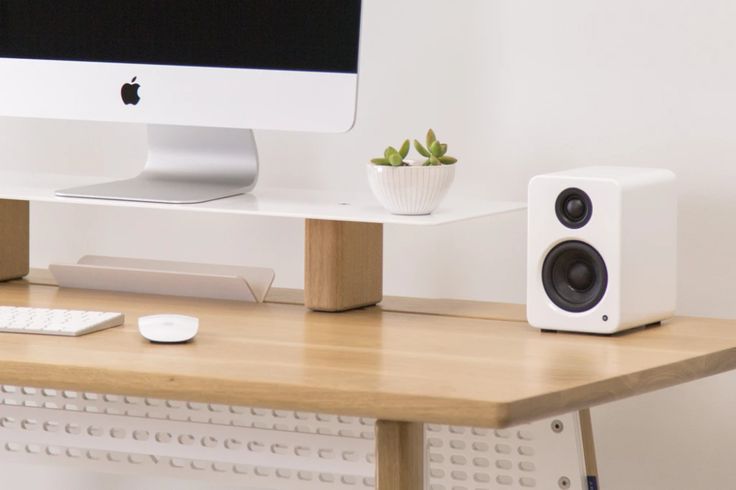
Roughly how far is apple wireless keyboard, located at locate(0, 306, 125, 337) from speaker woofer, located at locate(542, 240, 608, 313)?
504 mm

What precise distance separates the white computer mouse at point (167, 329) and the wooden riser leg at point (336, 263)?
28 cm

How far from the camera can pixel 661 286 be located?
1.63 metres

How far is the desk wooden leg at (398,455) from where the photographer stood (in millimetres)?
1241

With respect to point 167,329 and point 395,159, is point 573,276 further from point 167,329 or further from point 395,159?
point 167,329

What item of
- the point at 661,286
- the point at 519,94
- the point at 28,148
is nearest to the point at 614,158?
the point at 519,94

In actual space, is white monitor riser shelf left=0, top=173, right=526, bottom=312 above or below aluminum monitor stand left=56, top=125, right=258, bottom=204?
below

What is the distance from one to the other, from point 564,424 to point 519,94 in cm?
53

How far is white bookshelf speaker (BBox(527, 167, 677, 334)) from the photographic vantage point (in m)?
1.54

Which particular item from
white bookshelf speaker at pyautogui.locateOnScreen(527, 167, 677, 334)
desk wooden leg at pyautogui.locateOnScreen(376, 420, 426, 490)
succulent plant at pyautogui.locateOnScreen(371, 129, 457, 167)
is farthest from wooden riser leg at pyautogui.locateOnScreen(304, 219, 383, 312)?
desk wooden leg at pyautogui.locateOnScreen(376, 420, 426, 490)

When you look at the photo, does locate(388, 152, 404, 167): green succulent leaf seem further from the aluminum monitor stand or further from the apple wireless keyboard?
the apple wireless keyboard

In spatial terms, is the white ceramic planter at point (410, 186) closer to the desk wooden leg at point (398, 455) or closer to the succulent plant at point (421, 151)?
the succulent plant at point (421, 151)

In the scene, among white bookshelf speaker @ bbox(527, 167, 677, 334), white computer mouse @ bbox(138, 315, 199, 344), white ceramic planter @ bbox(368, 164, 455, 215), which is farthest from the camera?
white ceramic planter @ bbox(368, 164, 455, 215)

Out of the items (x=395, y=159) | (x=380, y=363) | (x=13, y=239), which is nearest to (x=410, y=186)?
(x=395, y=159)

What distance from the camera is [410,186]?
5.39 feet
